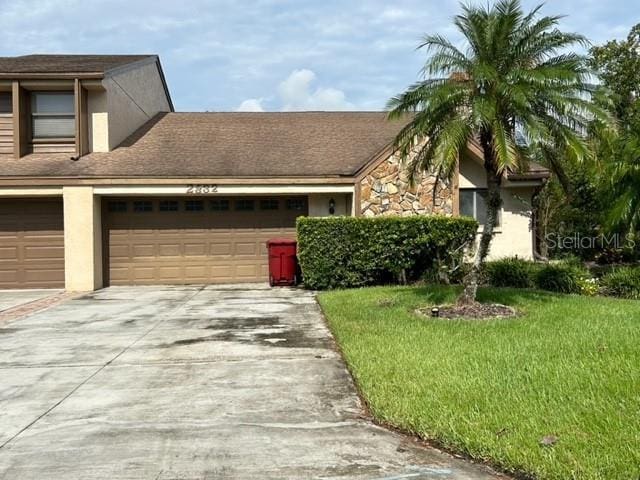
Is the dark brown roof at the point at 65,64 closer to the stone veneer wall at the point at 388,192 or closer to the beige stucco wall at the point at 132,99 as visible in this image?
the beige stucco wall at the point at 132,99

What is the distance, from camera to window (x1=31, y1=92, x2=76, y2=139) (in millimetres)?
16656

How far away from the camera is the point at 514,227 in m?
16.5

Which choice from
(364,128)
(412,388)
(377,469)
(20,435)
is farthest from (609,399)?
(364,128)

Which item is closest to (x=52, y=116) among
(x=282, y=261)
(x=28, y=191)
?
(x=28, y=191)

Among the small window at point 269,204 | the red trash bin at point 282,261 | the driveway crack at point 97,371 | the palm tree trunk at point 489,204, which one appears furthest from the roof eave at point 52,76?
the palm tree trunk at point 489,204

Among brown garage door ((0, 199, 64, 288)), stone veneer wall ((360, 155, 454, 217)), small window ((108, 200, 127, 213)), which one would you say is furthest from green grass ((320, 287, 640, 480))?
brown garage door ((0, 199, 64, 288))

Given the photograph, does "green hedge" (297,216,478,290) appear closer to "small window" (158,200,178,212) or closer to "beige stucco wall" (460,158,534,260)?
"beige stucco wall" (460,158,534,260)

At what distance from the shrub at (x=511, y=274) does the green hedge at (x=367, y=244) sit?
97 cm

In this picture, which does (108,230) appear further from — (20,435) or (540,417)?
(540,417)

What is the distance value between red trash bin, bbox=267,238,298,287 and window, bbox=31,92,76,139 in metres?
7.04

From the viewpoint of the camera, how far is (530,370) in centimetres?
605

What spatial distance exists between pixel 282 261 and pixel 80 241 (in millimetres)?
5491

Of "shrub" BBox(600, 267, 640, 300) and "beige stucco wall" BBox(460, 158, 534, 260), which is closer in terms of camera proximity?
"shrub" BBox(600, 267, 640, 300)

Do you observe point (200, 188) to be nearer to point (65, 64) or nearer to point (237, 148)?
point (237, 148)
